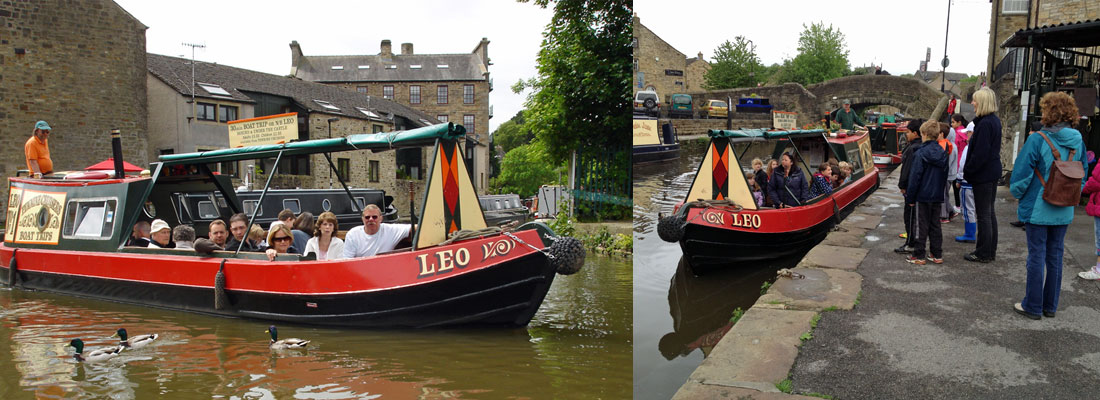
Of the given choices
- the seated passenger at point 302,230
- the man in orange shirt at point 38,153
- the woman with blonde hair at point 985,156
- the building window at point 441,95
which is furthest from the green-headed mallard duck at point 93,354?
the building window at point 441,95

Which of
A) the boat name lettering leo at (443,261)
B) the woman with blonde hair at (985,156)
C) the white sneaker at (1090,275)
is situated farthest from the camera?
the boat name lettering leo at (443,261)

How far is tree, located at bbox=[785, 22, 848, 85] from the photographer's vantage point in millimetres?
18583

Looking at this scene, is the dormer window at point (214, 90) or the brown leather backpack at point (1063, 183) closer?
the brown leather backpack at point (1063, 183)

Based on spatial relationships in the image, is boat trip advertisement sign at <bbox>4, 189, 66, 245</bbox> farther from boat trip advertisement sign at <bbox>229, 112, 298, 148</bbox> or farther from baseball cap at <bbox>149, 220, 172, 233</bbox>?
boat trip advertisement sign at <bbox>229, 112, 298, 148</bbox>

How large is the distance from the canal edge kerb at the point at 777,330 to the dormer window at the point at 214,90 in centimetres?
2094

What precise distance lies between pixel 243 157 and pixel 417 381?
11.4 ft

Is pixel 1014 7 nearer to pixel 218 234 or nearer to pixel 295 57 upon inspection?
pixel 218 234

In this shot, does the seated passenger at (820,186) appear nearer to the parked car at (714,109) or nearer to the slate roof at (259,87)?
the parked car at (714,109)

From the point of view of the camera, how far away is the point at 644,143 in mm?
3453

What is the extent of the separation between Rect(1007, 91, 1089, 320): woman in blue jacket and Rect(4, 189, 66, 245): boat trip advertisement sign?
32.6ft

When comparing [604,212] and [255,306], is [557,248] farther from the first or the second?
[255,306]

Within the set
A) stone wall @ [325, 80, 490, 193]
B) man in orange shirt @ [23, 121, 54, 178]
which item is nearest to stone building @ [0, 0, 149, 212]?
stone wall @ [325, 80, 490, 193]

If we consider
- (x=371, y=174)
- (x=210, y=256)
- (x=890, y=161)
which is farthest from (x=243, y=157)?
(x=890, y=161)

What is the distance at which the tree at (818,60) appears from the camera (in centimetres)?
1858
